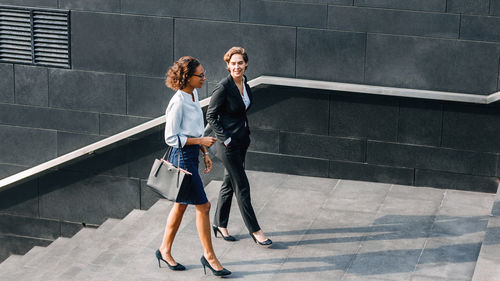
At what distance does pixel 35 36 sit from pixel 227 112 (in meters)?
3.98

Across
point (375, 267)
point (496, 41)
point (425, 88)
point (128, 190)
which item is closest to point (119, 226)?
point (128, 190)

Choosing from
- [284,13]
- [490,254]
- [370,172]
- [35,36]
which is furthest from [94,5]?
[490,254]

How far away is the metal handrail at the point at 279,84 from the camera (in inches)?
332

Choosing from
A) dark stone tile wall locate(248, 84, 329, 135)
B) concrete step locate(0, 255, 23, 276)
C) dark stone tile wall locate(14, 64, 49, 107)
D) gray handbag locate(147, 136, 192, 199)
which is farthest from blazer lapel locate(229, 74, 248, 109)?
concrete step locate(0, 255, 23, 276)

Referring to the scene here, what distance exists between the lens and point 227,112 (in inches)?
276

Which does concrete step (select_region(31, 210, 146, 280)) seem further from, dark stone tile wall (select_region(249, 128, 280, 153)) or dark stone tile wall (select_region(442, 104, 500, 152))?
dark stone tile wall (select_region(442, 104, 500, 152))

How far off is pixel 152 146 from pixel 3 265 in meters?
2.41

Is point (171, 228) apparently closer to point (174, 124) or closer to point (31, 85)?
point (174, 124)

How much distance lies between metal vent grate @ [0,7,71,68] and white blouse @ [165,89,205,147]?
3789 mm

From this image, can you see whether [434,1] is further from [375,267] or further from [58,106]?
[58,106]

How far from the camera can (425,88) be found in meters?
8.64

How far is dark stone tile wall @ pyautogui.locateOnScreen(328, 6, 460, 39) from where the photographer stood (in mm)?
8414

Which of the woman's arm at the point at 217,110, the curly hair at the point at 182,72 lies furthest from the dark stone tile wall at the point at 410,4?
the curly hair at the point at 182,72

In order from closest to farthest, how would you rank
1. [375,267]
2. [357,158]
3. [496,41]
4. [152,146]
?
1. [375,267]
2. [496,41]
3. [357,158]
4. [152,146]
